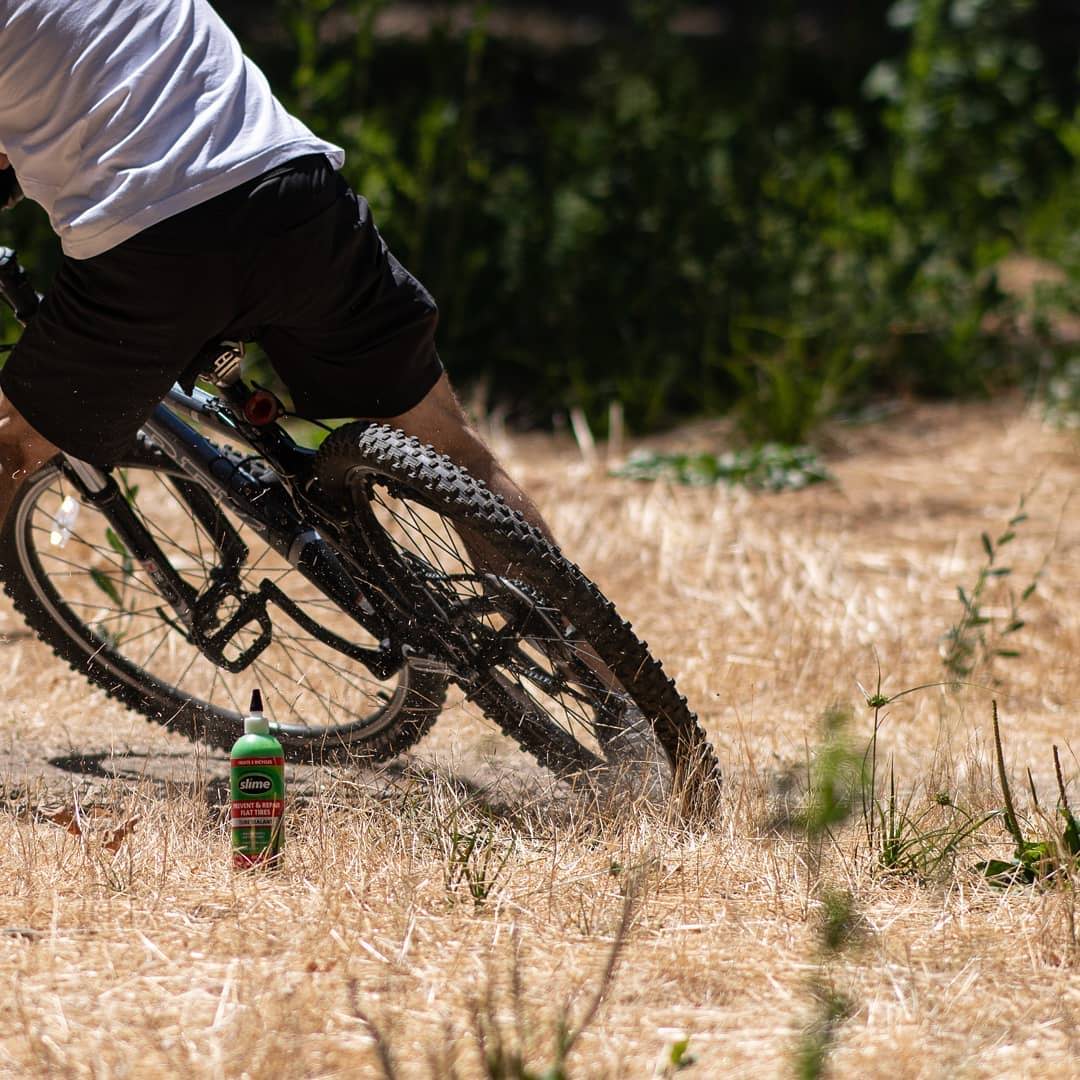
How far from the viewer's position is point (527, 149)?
7453 millimetres

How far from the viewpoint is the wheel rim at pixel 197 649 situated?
3.45m

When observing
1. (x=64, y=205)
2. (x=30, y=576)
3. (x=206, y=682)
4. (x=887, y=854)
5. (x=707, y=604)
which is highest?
(x=64, y=205)

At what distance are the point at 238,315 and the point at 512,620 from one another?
770mm

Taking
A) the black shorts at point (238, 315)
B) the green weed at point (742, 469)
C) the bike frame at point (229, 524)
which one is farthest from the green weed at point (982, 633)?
the black shorts at point (238, 315)

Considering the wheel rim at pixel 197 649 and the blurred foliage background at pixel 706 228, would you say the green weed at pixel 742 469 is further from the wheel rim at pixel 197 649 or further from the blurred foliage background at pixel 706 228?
the wheel rim at pixel 197 649

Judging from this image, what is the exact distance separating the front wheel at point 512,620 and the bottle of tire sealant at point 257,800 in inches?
15.9

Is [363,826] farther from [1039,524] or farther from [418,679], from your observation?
[1039,524]

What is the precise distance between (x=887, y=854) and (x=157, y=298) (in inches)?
64.0

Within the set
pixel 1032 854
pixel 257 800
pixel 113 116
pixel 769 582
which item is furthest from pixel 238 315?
pixel 769 582

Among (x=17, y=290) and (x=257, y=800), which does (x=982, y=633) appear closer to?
(x=257, y=800)

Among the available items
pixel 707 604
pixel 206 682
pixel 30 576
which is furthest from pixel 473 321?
pixel 30 576

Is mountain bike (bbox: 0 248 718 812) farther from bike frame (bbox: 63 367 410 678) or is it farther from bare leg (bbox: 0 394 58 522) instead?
bare leg (bbox: 0 394 58 522)

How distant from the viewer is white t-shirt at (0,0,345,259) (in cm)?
265

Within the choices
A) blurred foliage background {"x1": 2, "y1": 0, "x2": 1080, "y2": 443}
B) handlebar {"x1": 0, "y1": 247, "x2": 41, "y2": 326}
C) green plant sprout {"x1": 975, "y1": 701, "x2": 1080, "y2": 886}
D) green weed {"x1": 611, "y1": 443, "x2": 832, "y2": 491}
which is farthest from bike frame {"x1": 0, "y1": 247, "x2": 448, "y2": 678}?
blurred foliage background {"x1": 2, "y1": 0, "x2": 1080, "y2": 443}
